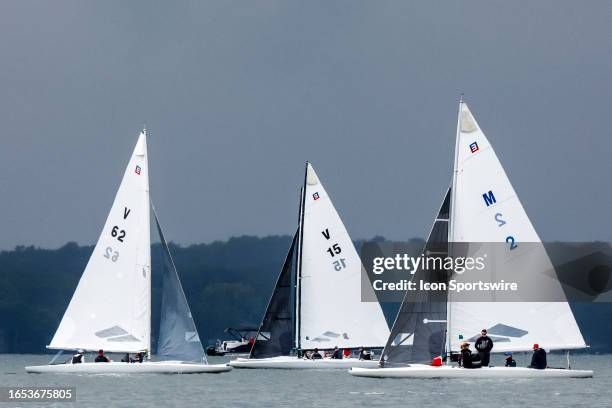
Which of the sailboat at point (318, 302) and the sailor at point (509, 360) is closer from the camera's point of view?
the sailor at point (509, 360)

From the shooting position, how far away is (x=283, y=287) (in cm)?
6712

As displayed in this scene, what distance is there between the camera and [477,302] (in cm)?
4862

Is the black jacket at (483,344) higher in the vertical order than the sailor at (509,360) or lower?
higher

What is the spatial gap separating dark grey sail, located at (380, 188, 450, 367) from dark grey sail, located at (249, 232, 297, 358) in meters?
17.4

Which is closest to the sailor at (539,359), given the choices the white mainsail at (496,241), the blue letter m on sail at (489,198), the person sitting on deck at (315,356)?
the white mainsail at (496,241)

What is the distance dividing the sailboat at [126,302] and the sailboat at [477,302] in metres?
9.82

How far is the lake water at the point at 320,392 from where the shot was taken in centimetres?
4272

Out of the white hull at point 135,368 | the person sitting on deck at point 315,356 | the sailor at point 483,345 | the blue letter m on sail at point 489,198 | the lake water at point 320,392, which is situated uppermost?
the blue letter m on sail at point 489,198

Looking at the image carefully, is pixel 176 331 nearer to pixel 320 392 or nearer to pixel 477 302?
pixel 320 392

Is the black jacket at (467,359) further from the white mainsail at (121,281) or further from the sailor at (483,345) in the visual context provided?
the white mainsail at (121,281)

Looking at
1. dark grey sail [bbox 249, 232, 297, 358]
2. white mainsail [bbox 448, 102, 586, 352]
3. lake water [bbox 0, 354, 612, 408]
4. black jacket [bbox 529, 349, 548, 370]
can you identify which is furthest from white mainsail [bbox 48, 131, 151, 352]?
black jacket [bbox 529, 349, 548, 370]

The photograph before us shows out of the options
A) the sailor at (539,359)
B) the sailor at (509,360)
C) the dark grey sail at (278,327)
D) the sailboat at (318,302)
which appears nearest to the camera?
the sailor at (539,359)

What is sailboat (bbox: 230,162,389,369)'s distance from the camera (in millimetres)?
65625

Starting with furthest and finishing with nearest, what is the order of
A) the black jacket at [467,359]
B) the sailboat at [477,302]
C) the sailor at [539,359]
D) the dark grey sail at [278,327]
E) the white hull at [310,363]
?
the dark grey sail at [278,327], the white hull at [310,363], the sailor at [539,359], the sailboat at [477,302], the black jacket at [467,359]
